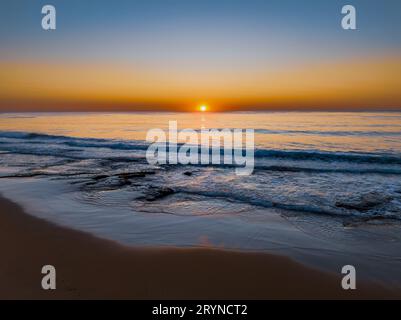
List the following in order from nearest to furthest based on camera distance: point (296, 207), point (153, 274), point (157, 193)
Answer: point (153, 274)
point (296, 207)
point (157, 193)

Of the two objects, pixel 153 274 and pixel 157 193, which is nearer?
pixel 153 274

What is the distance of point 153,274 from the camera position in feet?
13.1

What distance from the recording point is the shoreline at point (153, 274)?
358 cm

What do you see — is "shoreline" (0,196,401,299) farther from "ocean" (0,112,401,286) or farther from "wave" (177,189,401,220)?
"wave" (177,189,401,220)

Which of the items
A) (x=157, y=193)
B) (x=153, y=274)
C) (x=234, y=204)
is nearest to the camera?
(x=153, y=274)

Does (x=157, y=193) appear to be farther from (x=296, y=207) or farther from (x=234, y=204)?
(x=296, y=207)

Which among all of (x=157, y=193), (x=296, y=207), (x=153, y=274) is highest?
(x=157, y=193)

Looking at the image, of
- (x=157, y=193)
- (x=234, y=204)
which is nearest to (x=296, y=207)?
(x=234, y=204)

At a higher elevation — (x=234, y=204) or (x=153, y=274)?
(x=234, y=204)

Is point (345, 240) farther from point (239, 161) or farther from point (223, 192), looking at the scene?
point (239, 161)

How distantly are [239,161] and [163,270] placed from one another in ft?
33.5

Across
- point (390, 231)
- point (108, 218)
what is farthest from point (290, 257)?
point (108, 218)

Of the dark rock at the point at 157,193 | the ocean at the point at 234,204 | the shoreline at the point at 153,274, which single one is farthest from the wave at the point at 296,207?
the shoreline at the point at 153,274
